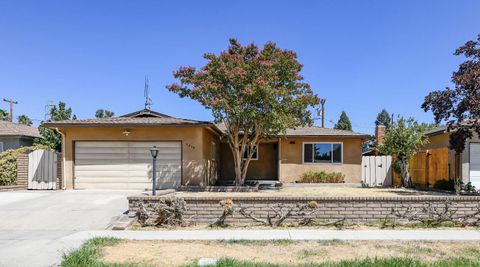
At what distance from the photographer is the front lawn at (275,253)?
6.33 meters

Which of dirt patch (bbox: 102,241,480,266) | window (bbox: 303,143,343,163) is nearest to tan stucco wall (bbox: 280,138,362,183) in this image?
window (bbox: 303,143,343,163)

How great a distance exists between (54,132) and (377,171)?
19.2m

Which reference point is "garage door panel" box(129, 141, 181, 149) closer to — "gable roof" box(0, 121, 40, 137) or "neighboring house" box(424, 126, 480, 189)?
"neighboring house" box(424, 126, 480, 189)

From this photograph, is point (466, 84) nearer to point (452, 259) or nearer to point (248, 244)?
point (452, 259)

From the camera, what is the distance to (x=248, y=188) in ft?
53.6

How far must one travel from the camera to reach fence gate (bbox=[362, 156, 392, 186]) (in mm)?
22062

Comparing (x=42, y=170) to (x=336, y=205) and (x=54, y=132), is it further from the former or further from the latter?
(x=336, y=205)

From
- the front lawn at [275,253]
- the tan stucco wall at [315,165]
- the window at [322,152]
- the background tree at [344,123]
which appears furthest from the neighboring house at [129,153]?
the background tree at [344,123]

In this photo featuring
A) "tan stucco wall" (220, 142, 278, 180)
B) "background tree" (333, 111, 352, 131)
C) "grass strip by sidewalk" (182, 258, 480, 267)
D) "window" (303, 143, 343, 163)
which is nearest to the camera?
"grass strip by sidewalk" (182, 258, 480, 267)

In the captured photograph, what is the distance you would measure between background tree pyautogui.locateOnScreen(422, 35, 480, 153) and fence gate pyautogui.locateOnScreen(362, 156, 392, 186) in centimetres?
641

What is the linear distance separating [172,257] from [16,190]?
12.7m

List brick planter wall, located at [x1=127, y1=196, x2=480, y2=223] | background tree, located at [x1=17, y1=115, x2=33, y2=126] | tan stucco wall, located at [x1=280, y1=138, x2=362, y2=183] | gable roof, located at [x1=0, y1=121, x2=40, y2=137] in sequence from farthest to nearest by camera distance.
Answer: background tree, located at [x1=17, y1=115, x2=33, y2=126] → gable roof, located at [x1=0, y1=121, x2=40, y2=137] → tan stucco wall, located at [x1=280, y1=138, x2=362, y2=183] → brick planter wall, located at [x1=127, y1=196, x2=480, y2=223]

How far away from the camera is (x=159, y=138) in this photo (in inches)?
673

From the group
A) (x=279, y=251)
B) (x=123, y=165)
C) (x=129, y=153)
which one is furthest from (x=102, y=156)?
(x=279, y=251)
